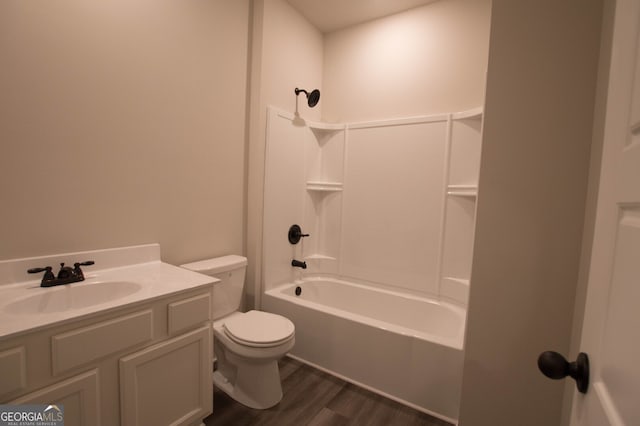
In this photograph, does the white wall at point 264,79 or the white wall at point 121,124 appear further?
the white wall at point 264,79

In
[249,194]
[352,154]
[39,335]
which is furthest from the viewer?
[352,154]

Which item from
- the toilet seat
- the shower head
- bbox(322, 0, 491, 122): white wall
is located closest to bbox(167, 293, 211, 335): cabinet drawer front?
the toilet seat

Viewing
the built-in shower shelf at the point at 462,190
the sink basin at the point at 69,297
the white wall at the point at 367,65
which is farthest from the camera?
the white wall at the point at 367,65

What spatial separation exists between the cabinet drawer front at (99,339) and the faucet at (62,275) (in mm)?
431

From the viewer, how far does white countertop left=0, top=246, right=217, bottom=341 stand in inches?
37.4

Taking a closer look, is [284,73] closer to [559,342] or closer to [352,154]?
[352,154]

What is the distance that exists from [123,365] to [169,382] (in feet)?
0.84

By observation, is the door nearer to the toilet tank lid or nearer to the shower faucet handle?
the toilet tank lid

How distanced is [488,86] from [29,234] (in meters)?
2.08

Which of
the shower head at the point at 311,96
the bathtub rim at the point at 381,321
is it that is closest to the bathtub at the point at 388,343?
the bathtub rim at the point at 381,321

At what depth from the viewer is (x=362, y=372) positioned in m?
1.93

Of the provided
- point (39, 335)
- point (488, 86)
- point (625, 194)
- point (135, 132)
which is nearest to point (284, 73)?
point (135, 132)

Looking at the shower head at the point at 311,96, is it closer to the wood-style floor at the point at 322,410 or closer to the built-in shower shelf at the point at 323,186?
the built-in shower shelf at the point at 323,186

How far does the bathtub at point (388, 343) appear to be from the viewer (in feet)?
5.52
